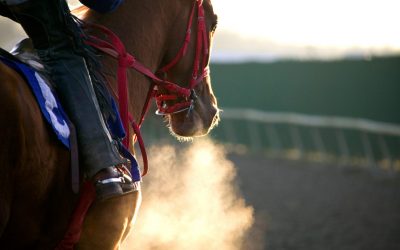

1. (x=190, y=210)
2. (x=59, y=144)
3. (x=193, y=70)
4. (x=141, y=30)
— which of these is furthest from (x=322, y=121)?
(x=59, y=144)

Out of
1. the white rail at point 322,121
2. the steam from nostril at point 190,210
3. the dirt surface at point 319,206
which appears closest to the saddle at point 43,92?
the steam from nostril at point 190,210

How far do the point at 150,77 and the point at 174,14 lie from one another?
1.43 feet

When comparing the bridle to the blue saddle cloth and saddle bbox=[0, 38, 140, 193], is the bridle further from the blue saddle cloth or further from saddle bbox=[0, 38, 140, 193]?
the blue saddle cloth

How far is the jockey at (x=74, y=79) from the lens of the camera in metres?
4.03

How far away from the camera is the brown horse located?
3623 mm

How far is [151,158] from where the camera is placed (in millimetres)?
12664

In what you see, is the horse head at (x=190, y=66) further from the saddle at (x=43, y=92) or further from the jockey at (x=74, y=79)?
the saddle at (x=43, y=92)

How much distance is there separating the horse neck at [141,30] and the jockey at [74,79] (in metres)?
0.48

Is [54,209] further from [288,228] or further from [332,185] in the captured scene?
[332,185]

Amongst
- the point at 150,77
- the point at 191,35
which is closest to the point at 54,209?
the point at 150,77

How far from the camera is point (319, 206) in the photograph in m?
10.5

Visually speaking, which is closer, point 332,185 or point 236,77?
point 332,185

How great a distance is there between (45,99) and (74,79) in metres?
0.25

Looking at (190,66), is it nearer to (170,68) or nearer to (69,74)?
(170,68)
